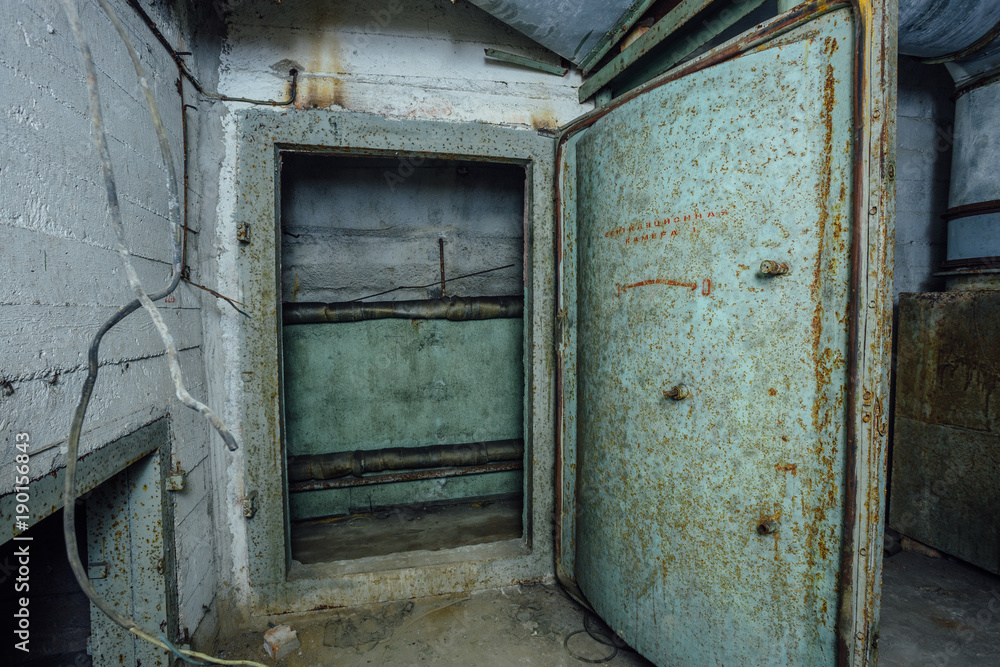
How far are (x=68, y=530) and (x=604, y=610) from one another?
1738 mm

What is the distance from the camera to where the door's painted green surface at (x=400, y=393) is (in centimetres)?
300

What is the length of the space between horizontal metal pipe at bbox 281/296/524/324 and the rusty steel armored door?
1447mm

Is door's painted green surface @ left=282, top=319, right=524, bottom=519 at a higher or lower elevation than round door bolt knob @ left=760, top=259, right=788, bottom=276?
lower

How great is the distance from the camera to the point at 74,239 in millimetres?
1104

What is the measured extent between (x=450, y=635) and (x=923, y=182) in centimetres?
388

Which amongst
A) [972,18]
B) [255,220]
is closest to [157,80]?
[255,220]

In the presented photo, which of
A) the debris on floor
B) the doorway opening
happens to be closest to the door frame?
the debris on floor

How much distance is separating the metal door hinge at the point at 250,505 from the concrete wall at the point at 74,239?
0.89 ft

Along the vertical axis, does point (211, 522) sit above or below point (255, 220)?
below

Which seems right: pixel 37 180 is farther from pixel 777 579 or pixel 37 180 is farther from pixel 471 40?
pixel 777 579

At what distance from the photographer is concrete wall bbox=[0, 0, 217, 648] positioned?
93 centimetres

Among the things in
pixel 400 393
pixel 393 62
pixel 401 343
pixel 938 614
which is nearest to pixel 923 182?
pixel 938 614

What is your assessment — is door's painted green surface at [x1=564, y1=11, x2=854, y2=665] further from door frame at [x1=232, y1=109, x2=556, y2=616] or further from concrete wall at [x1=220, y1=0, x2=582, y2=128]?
concrete wall at [x1=220, y1=0, x2=582, y2=128]

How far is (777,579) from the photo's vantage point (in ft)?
4.28
